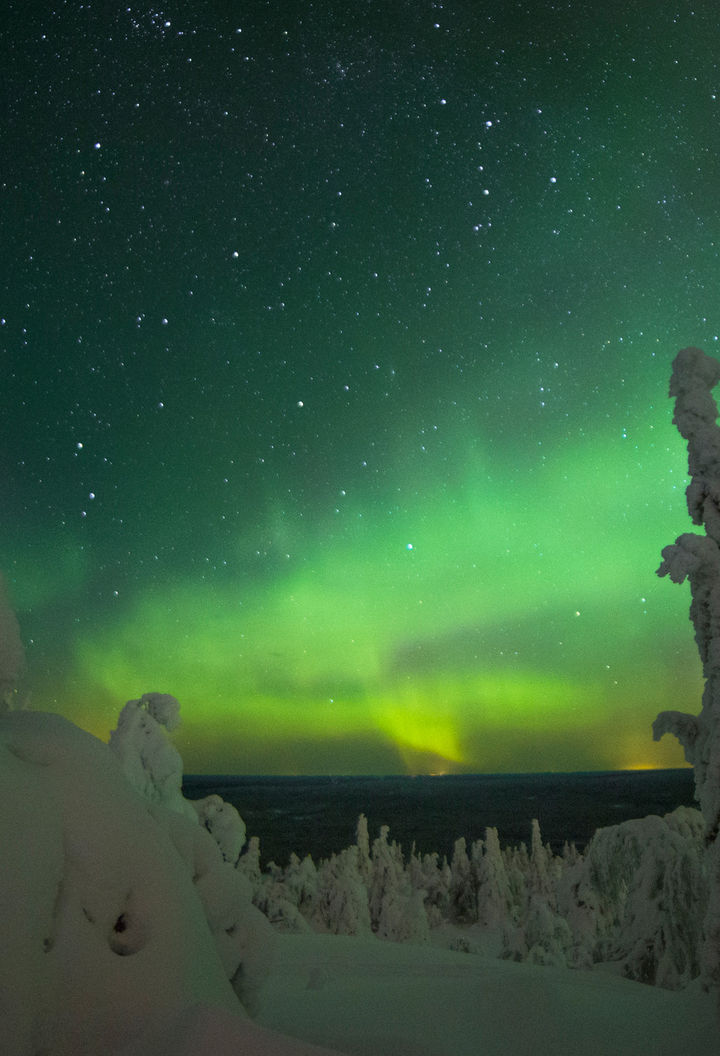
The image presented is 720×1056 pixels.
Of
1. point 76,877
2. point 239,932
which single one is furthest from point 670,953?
point 76,877

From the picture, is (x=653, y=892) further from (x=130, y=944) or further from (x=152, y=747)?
(x=130, y=944)

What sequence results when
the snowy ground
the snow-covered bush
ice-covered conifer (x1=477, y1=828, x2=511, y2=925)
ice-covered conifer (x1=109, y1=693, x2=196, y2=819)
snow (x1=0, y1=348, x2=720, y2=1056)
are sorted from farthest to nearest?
ice-covered conifer (x1=477, y1=828, x2=511, y2=925), ice-covered conifer (x1=109, y1=693, x2=196, y2=819), the snow-covered bush, the snowy ground, snow (x1=0, y1=348, x2=720, y2=1056)

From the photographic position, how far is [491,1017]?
6949 millimetres

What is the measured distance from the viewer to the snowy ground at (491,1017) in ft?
19.1

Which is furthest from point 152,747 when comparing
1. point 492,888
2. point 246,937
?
point 492,888

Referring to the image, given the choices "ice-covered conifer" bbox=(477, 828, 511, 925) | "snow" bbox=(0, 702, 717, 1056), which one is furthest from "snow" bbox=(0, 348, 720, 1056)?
"ice-covered conifer" bbox=(477, 828, 511, 925)

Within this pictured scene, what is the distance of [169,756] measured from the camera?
674 inches

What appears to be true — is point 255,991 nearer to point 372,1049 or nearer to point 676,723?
point 372,1049

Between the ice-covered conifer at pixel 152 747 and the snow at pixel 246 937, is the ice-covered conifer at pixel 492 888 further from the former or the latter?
the ice-covered conifer at pixel 152 747

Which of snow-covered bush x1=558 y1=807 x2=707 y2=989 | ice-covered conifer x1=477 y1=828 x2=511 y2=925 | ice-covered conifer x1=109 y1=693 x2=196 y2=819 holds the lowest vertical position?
ice-covered conifer x1=477 y1=828 x2=511 y2=925

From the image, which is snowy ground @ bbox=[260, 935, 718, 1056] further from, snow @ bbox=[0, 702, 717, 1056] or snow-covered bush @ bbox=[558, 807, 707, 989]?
snow-covered bush @ bbox=[558, 807, 707, 989]

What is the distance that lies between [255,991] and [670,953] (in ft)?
46.9

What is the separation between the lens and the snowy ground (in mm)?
5816

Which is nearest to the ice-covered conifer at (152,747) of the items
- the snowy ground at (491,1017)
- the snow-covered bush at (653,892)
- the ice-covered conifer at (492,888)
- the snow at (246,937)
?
the snow at (246,937)
